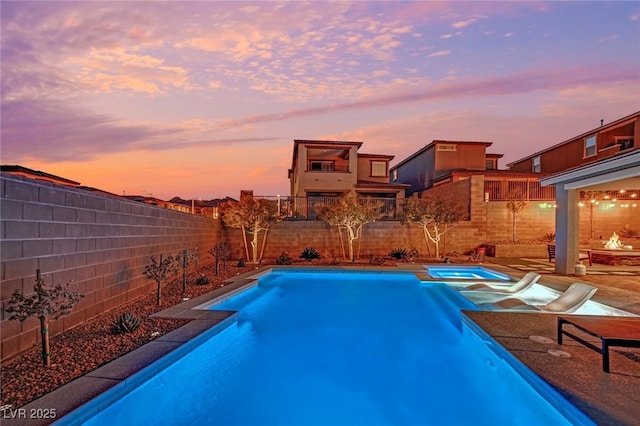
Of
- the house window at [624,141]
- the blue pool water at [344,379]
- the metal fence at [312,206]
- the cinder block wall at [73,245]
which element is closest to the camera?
the blue pool water at [344,379]

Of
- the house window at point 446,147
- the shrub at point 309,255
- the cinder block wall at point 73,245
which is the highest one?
the house window at point 446,147

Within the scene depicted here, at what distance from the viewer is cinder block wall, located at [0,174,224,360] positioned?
4195 millimetres

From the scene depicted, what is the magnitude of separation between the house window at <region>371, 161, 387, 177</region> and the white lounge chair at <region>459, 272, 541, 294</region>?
57.3 feet

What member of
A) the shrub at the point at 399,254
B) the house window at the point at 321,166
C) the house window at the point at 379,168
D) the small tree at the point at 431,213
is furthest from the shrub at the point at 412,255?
the house window at the point at 379,168

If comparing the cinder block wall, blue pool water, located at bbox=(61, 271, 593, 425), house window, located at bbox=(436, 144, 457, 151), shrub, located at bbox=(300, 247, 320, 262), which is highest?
house window, located at bbox=(436, 144, 457, 151)

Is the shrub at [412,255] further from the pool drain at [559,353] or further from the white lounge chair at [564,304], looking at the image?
the pool drain at [559,353]

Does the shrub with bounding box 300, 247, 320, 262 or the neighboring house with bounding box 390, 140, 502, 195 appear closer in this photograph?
the shrub with bounding box 300, 247, 320, 262

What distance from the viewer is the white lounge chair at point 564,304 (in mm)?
6562

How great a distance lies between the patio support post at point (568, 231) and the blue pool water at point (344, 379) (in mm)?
5676

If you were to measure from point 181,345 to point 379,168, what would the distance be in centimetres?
2360

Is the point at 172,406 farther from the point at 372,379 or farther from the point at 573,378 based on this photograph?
the point at 573,378

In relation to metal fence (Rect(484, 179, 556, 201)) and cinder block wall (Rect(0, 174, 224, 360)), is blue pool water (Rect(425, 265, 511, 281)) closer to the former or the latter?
metal fence (Rect(484, 179, 556, 201))

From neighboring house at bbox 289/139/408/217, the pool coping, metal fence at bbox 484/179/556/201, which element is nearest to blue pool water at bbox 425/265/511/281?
the pool coping

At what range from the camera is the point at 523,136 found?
100 feet
